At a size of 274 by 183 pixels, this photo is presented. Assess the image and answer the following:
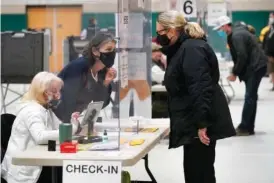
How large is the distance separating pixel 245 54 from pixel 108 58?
436 cm

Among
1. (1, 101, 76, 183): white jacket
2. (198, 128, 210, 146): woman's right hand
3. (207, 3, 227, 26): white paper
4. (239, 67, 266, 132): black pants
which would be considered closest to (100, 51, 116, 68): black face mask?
(1, 101, 76, 183): white jacket

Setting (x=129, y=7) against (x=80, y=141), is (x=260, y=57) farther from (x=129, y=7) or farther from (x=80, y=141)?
(x=80, y=141)

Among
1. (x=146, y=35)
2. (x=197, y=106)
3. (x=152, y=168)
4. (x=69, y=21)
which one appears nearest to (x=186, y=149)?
(x=197, y=106)

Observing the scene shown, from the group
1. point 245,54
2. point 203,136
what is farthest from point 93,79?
point 245,54

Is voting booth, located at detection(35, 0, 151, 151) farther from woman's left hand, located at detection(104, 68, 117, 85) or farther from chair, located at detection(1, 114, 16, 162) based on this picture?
chair, located at detection(1, 114, 16, 162)

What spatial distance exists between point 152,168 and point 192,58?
274cm

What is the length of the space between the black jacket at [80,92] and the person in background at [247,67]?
3.79 meters

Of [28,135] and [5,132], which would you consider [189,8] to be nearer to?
[5,132]

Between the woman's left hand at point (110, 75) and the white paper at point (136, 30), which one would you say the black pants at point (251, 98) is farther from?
the woman's left hand at point (110, 75)

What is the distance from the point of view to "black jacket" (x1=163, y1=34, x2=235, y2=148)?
12.5ft

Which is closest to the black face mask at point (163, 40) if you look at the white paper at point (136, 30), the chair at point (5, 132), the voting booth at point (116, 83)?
the voting booth at point (116, 83)

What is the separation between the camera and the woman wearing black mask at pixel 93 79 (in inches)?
162

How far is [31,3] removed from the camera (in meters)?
20.8

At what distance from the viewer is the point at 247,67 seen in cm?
820
